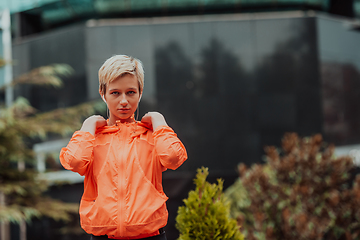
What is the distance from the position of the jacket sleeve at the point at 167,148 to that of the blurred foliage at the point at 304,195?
500cm

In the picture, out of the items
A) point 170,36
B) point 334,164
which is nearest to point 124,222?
point 334,164

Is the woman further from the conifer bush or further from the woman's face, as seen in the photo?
the conifer bush

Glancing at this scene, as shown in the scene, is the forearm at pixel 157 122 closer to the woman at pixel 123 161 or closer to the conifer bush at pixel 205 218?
the woman at pixel 123 161

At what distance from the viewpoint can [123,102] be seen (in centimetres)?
231

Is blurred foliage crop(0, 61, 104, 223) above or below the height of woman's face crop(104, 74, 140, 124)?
below

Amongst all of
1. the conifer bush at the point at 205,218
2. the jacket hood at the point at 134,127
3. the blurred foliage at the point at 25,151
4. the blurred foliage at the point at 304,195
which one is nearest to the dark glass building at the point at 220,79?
Answer: the blurred foliage at the point at 25,151

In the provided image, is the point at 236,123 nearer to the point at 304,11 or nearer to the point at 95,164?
the point at 304,11

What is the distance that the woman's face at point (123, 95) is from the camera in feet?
7.50

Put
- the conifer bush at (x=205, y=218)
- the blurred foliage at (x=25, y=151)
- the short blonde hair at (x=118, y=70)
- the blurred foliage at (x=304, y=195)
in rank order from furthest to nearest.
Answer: the blurred foliage at (x=25, y=151) < the blurred foliage at (x=304, y=195) < the conifer bush at (x=205, y=218) < the short blonde hair at (x=118, y=70)

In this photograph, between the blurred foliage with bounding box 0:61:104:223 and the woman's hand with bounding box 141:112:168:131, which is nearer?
the woman's hand with bounding box 141:112:168:131

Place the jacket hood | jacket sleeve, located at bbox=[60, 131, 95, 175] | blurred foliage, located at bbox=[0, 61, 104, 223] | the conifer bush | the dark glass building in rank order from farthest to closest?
the dark glass building < blurred foliage, located at bbox=[0, 61, 104, 223] < the conifer bush < the jacket hood < jacket sleeve, located at bbox=[60, 131, 95, 175]

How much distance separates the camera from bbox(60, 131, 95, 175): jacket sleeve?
2.13m

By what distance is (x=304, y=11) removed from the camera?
12273 mm

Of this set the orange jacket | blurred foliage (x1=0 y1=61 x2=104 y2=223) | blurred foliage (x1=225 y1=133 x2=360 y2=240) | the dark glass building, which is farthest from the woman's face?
the dark glass building
